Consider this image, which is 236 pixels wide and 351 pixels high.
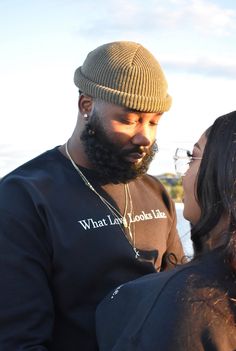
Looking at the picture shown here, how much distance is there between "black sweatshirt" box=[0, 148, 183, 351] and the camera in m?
2.41

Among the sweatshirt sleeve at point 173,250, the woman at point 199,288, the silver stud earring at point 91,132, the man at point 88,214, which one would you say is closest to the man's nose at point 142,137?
the man at point 88,214

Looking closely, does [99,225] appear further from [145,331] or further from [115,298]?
[145,331]

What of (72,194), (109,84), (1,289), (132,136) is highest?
(109,84)

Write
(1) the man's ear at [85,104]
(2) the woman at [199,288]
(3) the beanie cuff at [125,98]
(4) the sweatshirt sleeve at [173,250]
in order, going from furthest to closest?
1. (4) the sweatshirt sleeve at [173,250]
2. (1) the man's ear at [85,104]
3. (3) the beanie cuff at [125,98]
4. (2) the woman at [199,288]

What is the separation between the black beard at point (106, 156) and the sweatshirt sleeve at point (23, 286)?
46 centimetres

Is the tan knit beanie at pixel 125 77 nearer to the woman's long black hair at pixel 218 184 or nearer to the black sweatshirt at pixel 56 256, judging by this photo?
the black sweatshirt at pixel 56 256

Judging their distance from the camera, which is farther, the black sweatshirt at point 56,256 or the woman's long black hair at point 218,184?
the black sweatshirt at point 56,256

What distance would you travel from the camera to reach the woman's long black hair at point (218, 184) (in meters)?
1.66

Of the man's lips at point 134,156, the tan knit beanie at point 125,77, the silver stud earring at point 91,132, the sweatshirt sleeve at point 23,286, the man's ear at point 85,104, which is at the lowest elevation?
the sweatshirt sleeve at point 23,286

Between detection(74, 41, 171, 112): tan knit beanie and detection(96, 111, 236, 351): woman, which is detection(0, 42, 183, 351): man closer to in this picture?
detection(74, 41, 171, 112): tan knit beanie

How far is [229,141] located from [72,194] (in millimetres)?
1105

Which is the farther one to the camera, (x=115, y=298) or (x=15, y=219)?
(x=15, y=219)

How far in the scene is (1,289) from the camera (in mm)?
2418

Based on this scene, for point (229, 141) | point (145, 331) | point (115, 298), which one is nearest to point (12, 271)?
point (115, 298)
